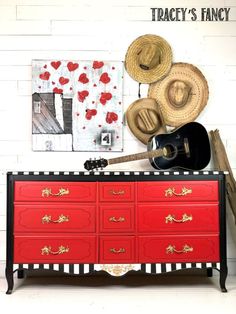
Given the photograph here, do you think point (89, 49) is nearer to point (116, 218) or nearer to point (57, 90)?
point (57, 90)

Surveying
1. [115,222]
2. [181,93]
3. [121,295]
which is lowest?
[121,295]

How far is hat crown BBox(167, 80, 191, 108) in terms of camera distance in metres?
3.65

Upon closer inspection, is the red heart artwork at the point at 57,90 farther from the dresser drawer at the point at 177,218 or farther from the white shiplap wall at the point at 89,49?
the dresser drawer at the point at 177,218

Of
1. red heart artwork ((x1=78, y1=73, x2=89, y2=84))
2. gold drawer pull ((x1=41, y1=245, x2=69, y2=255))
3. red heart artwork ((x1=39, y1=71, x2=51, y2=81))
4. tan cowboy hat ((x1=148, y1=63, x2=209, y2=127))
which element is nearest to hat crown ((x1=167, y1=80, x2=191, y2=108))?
tan cowboy hat ((x1=148, y1=63, x2=209, y2=127))

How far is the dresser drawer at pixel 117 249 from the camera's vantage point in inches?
122

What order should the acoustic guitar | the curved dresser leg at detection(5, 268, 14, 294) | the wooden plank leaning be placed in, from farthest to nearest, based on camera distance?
the wooden plank leaning
the acoustic guitar
the curved dresser leg at detection(5, 268, 14, 294)

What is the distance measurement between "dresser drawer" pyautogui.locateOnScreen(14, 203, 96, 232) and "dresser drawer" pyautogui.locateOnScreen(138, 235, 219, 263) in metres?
0.40

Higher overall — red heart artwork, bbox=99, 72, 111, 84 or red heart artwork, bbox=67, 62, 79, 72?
red heart artwork, bbox=67, 62, 79, 72

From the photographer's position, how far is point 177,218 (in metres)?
3.13

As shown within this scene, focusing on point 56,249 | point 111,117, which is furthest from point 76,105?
point 56,249

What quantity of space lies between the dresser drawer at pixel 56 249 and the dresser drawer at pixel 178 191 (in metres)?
0.49

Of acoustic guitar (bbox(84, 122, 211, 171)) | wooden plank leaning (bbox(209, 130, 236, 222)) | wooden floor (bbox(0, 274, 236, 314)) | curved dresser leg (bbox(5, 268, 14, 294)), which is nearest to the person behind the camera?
wooden floor (bbox(0, 274, 236, 314))

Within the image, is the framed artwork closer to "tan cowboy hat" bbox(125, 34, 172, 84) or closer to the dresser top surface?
"tan cowboy hat" bbox(125, 34, 172, 84)

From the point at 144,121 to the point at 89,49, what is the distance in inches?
29.5
